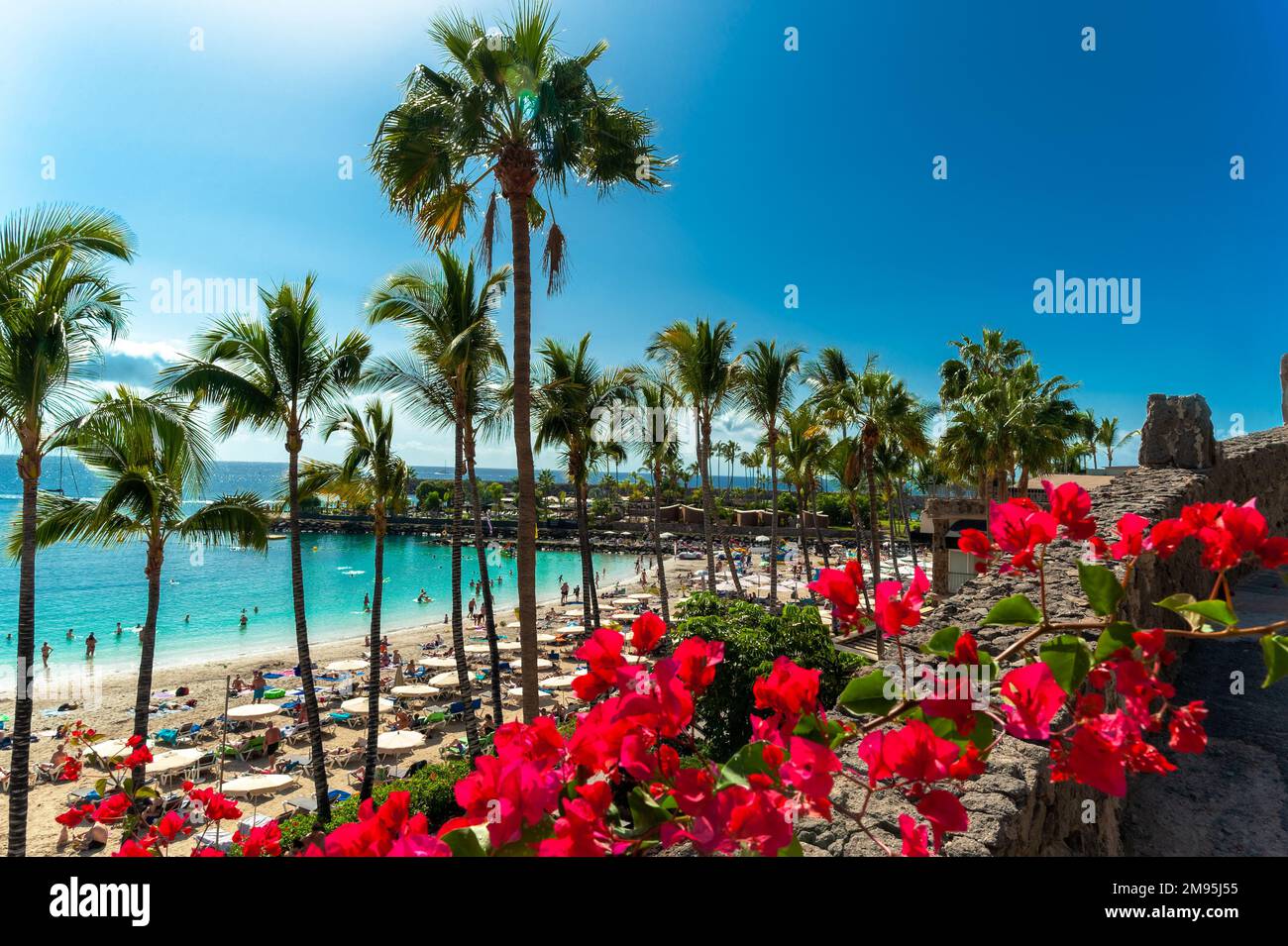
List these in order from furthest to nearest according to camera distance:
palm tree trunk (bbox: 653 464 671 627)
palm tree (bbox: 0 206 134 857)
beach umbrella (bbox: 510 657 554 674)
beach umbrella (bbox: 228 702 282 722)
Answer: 1. beach umbrella (bbox: 510 657 554 674)
2. palm tree trunk (bbox: 653 464 671 627)
3. beach umbrella (bbox: 228 702 282 722)
4. palm tree (bbox: 0 206 134 857)

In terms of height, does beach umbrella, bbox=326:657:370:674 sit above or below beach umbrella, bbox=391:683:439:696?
below

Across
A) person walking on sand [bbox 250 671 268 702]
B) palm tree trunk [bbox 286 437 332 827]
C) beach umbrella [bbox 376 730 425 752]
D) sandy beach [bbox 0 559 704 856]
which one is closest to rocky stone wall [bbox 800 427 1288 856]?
palm tree trunk [bbox 286 437 332 827]

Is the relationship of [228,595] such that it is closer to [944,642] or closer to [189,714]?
[189,714]

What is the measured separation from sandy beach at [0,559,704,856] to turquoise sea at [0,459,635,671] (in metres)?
3.35

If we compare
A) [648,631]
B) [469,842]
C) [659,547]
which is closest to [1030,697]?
[648,631]

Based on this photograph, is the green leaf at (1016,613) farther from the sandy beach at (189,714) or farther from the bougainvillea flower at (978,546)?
the sandy beach at (189,714)

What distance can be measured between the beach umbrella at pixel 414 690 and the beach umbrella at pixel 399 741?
12.9 feet

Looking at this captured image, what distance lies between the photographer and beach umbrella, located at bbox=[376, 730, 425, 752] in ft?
51.2

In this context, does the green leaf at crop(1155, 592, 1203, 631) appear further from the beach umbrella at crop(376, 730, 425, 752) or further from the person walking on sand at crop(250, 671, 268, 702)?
the person walking on sand at crop(250, 671, 268, 702)

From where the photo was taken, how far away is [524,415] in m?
8.55
